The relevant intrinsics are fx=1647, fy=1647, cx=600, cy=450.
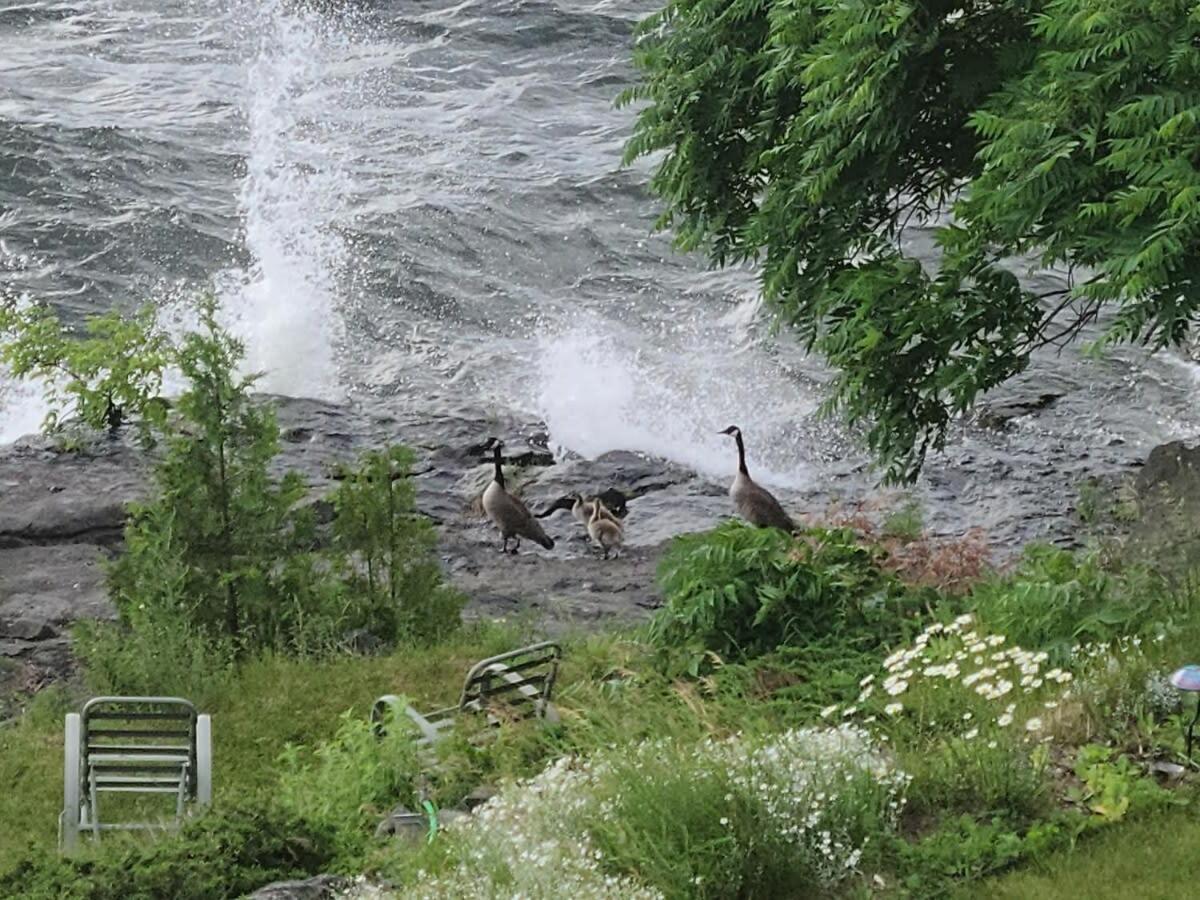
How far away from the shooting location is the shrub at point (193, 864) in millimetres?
4875

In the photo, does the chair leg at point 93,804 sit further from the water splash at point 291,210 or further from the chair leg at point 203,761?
the water splash at point 291,210

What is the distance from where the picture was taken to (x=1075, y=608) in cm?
671

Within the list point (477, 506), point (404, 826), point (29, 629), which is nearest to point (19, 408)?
point (29, 629)

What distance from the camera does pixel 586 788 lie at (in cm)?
497

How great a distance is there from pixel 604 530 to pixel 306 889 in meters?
7.50

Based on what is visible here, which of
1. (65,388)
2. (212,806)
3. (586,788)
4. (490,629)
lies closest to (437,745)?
(212,806)

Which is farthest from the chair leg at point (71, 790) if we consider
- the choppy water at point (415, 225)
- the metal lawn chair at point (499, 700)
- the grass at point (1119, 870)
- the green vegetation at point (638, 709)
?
the choppy water at point (415, 225)

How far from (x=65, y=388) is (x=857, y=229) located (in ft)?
24.2

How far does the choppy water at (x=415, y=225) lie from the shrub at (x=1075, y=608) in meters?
6.52

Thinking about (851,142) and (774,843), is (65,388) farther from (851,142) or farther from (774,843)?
(774,843)

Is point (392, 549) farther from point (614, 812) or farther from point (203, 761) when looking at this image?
point (614, 812)

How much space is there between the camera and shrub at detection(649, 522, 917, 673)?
744 centimetres

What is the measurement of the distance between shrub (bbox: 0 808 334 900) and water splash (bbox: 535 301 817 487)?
28.0ft

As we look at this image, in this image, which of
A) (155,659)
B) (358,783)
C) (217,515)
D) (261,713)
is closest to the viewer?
(358,783)
